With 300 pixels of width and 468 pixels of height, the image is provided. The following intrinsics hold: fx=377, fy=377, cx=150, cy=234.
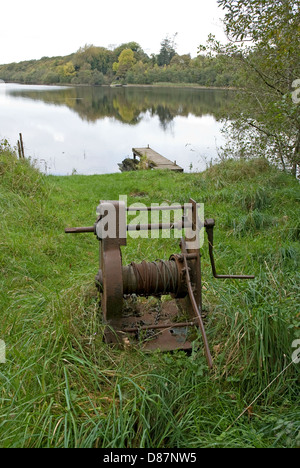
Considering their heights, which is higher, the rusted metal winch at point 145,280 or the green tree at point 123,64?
the green tree at point 123,64

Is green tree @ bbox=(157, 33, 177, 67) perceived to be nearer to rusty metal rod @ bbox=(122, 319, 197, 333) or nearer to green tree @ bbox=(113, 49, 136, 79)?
green tree @ bbox=(113, 49, 136, 79)

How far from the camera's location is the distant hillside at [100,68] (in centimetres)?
6712

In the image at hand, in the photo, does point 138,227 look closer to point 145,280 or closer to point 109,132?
point 145,280

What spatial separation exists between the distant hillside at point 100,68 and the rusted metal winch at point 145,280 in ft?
189

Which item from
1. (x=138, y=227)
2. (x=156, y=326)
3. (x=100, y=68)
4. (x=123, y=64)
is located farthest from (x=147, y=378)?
(x=100, y=68)

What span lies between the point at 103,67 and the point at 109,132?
218ft

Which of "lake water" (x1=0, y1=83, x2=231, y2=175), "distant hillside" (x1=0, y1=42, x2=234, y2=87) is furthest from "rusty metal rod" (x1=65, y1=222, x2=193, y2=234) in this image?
"distant hillside" (x1=0, y1=42, x2=234, y2=87)

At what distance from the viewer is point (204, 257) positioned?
4.85m

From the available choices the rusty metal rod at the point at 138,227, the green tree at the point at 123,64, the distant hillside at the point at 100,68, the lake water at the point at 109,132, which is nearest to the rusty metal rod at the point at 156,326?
the rusty metal rod at the point at 138,227

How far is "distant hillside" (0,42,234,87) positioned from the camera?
67125 millimetres

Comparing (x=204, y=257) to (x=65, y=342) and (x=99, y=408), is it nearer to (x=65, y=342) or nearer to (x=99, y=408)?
(x=65, y=342)

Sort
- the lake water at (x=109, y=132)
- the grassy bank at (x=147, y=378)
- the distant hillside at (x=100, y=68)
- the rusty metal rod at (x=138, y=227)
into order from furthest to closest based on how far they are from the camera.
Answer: the distant hillside at (x=100, y=68) < the lake water at (x=109, y=132) < the rusty metal rod at (x=138, y=227) < the grassy bank at (x=147, y=378)

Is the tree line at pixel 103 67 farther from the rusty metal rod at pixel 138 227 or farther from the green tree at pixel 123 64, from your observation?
the rusty metal rod at pixel 138 227
